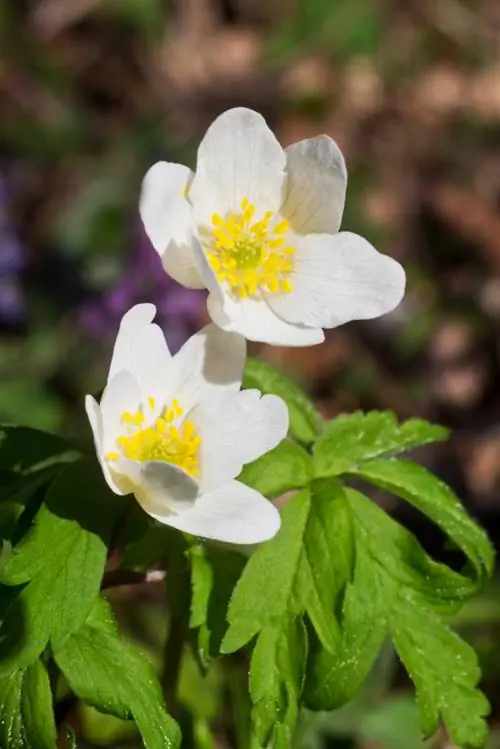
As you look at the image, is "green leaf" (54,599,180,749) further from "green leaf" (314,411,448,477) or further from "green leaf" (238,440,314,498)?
"green leaf" (314,411,448,477)

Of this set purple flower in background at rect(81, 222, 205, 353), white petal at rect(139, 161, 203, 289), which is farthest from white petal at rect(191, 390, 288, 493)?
purple flower in background at rect(81, 222, 205, 353)

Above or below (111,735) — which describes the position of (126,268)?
above

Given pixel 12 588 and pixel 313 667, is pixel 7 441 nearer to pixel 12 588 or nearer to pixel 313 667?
pixel 12 588

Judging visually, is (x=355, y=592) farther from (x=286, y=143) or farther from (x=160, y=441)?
(x=286, y=143)

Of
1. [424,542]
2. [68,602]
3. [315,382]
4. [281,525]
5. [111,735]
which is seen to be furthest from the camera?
[315,382]

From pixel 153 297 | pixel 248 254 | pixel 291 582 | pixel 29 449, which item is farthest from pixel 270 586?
pixel 153 297

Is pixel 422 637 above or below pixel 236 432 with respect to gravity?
below

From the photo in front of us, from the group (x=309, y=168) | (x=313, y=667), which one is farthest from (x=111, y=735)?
(x=309, y=168)

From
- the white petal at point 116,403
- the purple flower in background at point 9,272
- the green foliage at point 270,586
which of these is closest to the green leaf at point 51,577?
the green foliage at point 270,586
